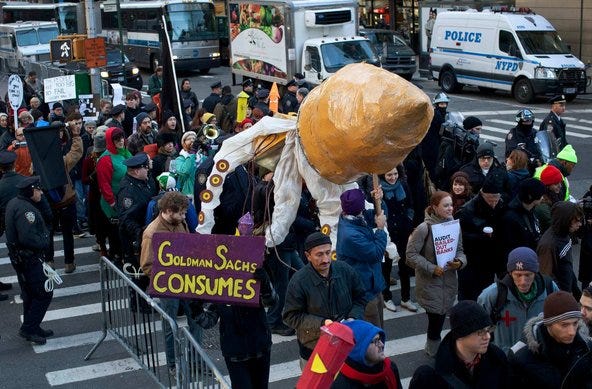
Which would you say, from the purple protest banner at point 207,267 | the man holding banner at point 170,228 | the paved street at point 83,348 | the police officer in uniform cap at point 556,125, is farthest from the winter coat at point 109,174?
the police officer in uniform cap at point 556,125

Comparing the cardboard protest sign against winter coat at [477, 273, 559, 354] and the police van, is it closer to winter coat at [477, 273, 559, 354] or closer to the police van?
winter coat at [477, 273, 559, 354]

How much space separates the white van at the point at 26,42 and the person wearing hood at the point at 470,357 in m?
31.0

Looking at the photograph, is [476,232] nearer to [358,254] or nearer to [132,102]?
[358,254]

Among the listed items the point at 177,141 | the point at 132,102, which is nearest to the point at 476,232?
the point at 177,141

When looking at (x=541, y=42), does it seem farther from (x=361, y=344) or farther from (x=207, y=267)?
(x=361, y=344)

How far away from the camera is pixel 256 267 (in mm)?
7055

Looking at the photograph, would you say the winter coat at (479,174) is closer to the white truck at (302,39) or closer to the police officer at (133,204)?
the police officer at (133,204)

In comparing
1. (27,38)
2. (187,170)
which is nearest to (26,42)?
(27,38)

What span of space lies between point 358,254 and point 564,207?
178cm

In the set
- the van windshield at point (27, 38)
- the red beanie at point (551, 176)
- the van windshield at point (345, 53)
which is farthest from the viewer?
the van windshield at point (27, 38)

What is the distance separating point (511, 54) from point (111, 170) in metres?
17.7

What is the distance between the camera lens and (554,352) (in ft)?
18.5

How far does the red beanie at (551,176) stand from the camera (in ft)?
35.0

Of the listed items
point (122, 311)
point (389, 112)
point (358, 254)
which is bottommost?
point (122, 311)
